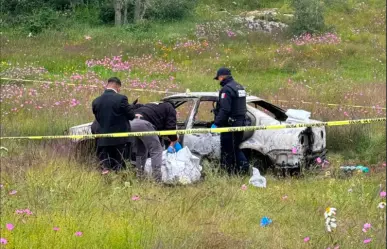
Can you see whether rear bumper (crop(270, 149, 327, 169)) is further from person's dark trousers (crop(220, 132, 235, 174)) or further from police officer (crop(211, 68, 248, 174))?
person's dark trousers (crop(220, 132, 235, 174))

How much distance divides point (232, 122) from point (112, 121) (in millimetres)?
1787

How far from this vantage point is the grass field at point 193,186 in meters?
4.49

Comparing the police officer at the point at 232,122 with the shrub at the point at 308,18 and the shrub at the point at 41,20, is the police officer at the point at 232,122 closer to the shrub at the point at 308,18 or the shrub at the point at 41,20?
the shrub at the point at 308,18

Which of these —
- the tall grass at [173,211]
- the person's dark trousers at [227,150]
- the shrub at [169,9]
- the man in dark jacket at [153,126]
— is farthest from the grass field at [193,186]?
Answer: the shrub at [169,9]

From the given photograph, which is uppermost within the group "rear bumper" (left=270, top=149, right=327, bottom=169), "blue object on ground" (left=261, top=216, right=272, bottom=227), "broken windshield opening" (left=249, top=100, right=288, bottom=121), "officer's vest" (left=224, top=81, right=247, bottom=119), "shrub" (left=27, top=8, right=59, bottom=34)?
"officer's vest" (left=224, top=81, right=247, bottom=119)

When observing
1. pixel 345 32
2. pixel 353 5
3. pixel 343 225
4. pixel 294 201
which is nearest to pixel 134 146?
pixel 294 201

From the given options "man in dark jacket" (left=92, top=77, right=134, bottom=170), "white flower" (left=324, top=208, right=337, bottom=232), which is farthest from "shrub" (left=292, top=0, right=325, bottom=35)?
"white flower" (left=324, top=208, right=337, bottom=232)

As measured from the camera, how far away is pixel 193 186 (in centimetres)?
664

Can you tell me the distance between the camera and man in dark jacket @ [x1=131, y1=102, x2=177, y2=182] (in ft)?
24.3

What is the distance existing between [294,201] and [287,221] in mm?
689

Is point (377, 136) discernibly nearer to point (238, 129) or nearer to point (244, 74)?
point (238, 129)

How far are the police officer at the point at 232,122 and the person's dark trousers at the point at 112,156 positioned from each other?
1.49m

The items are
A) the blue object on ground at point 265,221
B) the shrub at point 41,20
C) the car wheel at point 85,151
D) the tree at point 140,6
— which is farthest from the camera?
the tree at point 140,6

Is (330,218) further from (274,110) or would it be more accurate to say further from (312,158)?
(274,110)
